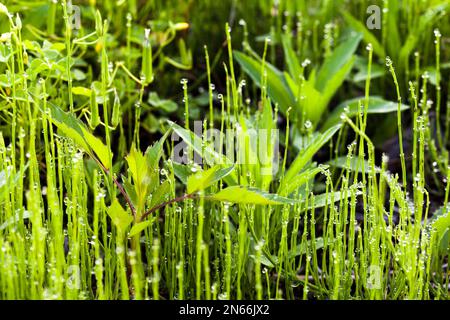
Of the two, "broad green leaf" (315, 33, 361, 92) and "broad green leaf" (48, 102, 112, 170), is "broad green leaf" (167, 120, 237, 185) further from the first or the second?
"broad green leaf" (315, 33, 361, 92)

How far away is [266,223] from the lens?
1.39 meters

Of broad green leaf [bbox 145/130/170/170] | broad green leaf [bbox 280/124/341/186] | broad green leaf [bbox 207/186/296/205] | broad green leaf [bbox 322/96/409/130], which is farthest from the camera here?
broad green leaf [bbox 322/96/409/130]

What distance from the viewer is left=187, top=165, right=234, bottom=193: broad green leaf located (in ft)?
4.12

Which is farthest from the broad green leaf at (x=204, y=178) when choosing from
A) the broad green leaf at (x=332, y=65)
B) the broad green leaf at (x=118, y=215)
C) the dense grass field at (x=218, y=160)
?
the broad green leaf at (x=332, y=65)

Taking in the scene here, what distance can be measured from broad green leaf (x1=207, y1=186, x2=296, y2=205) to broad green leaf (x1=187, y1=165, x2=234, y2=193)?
0.03m

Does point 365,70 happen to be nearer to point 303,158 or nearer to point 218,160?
point 303,158

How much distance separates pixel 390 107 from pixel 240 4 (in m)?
0.78

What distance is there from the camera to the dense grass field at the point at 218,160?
1.25 metres

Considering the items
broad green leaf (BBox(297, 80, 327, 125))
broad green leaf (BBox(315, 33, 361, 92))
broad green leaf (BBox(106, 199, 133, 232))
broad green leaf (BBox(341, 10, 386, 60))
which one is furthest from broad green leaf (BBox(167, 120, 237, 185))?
broad green leaf (BBox(341, 10, 386, 60))

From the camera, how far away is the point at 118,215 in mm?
1253

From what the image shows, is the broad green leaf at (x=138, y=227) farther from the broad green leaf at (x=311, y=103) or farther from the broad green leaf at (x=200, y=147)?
the broad green leaf at (x=311, y=103)

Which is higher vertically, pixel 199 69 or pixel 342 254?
pixel 199 69
